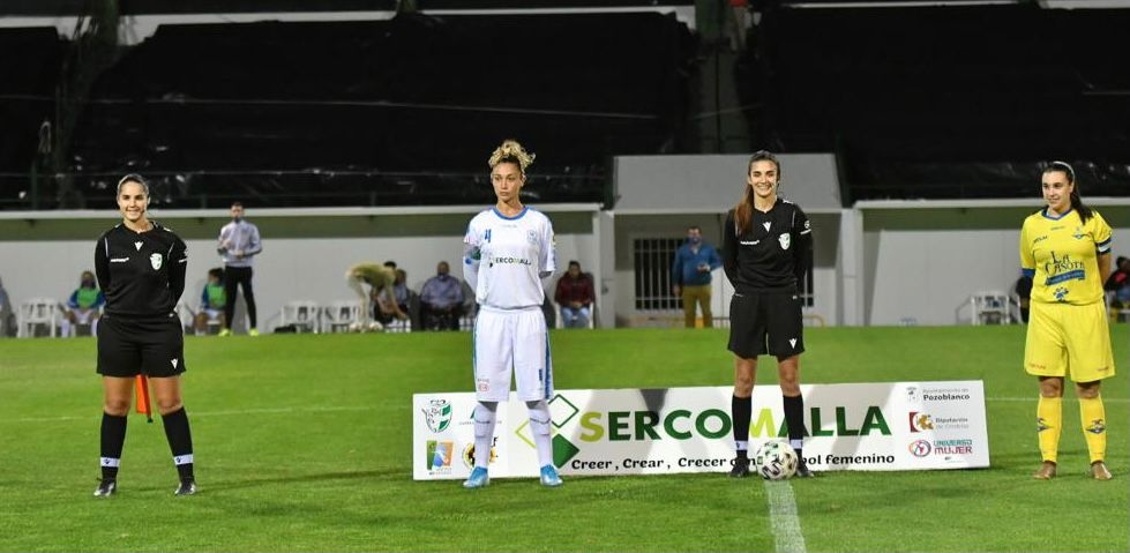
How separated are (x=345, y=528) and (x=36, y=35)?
31195 mm

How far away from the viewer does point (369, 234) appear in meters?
33.3

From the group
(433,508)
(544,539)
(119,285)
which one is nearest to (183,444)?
(119,285)

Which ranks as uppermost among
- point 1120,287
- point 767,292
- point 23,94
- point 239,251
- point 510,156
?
point 23,94

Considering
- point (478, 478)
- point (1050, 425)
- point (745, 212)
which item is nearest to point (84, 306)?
point (478, 478)

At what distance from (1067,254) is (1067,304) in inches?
13.2

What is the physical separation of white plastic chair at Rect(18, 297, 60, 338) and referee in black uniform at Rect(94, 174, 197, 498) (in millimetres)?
22996

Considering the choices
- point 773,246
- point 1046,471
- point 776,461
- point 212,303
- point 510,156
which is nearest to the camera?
point 510,156

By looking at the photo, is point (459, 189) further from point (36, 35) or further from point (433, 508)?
point (433, 508)

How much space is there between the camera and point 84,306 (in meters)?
31.2

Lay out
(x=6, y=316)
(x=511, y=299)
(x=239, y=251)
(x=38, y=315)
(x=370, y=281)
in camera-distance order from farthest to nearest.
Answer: (x=38, y=315) < (x=6, y=316) < (x=370, y=281) < (x=239, y=251) < (x=511, y=299)

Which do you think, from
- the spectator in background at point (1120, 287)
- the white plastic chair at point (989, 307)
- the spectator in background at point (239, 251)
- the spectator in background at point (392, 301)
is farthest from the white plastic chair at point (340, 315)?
the spectator in background at point (1120, 287)

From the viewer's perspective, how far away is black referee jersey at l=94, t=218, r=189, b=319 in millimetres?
10227

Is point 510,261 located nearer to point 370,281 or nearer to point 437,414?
point 437,414

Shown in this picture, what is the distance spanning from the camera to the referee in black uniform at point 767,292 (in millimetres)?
10773
